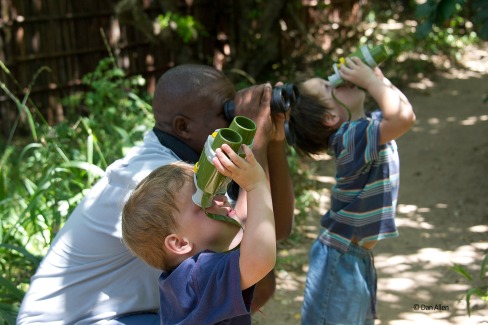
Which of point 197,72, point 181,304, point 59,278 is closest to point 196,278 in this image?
point 181,304

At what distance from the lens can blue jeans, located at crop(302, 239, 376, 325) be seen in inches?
98.0

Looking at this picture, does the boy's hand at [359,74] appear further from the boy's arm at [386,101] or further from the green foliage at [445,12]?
the green foliage at [445,12]

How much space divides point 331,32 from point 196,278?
8630mm

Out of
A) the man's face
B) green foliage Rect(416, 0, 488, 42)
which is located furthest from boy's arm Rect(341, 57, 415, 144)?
green foliage Rect(416, 0, 488, 42)

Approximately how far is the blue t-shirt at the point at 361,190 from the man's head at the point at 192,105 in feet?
1.73

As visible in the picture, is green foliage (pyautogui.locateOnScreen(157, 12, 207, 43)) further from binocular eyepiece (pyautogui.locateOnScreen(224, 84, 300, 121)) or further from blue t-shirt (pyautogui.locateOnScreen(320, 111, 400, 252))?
binocular eyepiece (pyautogui.locateOnScreen(224, 84, 300, 121))

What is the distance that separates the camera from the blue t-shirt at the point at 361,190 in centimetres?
251

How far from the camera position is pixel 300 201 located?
4.82 meters

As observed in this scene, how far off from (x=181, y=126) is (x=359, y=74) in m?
0.71

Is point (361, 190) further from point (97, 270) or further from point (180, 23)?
point (180, 23)

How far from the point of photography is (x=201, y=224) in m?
1.79

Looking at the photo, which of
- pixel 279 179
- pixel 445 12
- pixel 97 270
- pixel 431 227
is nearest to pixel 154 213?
pixel 97 270

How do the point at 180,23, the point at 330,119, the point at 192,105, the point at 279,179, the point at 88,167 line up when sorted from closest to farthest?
the point at 192,105 → the point at 279,179 → the point at 330,119 → the point at 88,167 → the point at 180,23

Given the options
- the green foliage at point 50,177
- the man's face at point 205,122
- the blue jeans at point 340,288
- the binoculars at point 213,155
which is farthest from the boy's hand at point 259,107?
the green foliage at point 50,177
